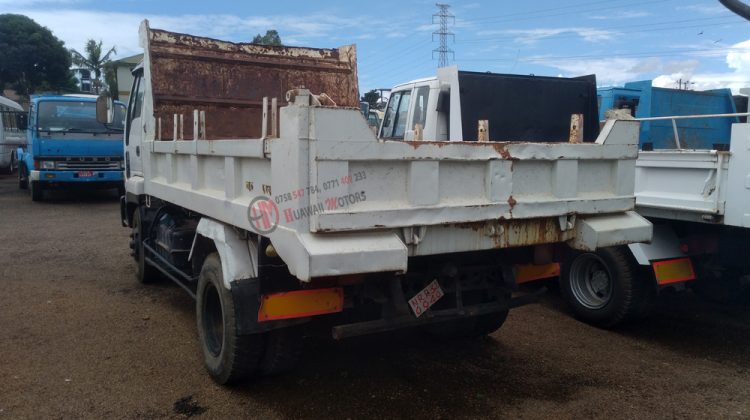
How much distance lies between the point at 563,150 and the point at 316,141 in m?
1.65

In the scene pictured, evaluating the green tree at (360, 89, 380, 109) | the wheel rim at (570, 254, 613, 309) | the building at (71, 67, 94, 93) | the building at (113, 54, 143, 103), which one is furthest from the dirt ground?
the building at (71, 67, 94, 93)

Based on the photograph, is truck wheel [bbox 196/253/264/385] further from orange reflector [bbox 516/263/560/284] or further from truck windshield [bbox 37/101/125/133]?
truck windshield [bbox 37/101/125/133]

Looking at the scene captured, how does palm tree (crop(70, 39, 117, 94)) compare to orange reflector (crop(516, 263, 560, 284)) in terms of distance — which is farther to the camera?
palm tree (crop(70, 39, 117, 94))

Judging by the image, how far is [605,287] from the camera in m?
5.44

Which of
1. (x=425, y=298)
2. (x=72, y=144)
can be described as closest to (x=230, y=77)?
(x=425, y=298)

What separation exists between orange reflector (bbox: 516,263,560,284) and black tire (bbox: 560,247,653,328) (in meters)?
0.84

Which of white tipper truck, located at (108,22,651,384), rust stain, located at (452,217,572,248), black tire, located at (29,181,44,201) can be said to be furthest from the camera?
black tire, located at (29,181,44,201)

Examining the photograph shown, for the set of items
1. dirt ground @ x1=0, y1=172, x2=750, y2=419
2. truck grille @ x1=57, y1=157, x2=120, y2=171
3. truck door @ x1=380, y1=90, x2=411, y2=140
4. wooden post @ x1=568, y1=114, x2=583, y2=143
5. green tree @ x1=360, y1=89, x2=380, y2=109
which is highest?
green tree @ x1=360, y1=89, x2=380, y2=109

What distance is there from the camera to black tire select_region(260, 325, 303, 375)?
3637mm

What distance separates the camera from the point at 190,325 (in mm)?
5168

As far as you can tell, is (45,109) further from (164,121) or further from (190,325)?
(190,325)

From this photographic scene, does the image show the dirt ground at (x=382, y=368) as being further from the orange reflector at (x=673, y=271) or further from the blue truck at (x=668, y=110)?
the blue truck at (x=668, y=110)

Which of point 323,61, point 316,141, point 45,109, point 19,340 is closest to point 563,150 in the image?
point 316,141

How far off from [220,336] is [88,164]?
1061 cm
